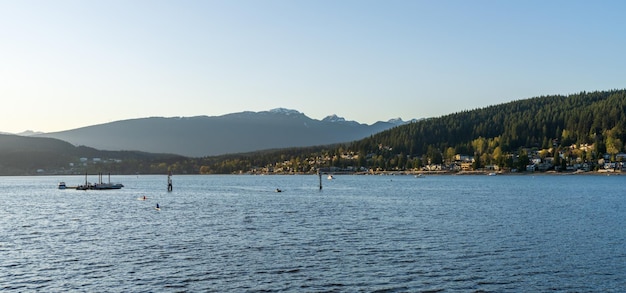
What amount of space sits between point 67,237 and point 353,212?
33.8 metres

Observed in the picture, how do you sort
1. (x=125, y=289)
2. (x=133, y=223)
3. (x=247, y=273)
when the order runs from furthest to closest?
(x=133, y=223), (x=247, y=273), (x=125, y=289)

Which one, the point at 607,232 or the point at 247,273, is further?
the point at 607,232

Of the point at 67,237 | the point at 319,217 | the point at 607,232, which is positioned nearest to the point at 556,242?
the point at 607,232

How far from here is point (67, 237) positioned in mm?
53219

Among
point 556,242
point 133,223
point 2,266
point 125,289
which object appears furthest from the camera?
point 133,223

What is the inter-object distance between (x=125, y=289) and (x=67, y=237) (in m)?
23.7

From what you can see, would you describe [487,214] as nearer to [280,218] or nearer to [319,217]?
[319,217]

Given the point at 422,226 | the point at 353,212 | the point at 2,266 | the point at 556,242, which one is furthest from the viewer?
the point at 353,212

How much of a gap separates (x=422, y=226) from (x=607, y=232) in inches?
614

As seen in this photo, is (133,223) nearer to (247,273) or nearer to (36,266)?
(36,266)

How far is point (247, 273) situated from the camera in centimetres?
3597

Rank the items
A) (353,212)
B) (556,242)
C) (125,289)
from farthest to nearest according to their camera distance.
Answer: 1. (353,212)
2. (556,242)
3. (125,289)

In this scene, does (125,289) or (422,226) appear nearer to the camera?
(125,289)

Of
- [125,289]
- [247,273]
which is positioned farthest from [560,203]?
[125,289]
